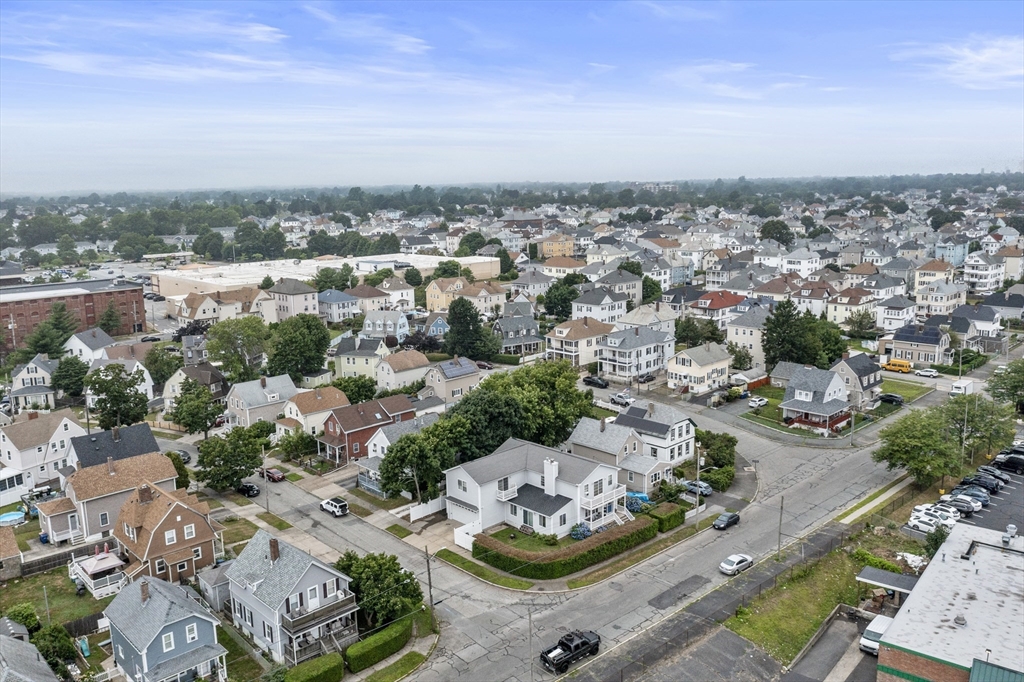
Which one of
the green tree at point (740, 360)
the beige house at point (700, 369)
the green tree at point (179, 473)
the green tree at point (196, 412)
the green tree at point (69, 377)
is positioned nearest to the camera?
the green tree at point (179, 473)

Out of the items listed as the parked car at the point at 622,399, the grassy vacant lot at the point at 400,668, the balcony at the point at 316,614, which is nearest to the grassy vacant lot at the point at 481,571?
the grassy vacant lot at the point at 400,668

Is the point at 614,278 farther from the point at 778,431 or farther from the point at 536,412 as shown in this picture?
the point at 536,412

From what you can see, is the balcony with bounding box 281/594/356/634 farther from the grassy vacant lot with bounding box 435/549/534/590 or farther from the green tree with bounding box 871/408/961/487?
the green tree with bounding box 871/408/961/487

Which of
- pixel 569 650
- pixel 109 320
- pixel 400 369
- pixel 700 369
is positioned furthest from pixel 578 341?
pixel 109 320

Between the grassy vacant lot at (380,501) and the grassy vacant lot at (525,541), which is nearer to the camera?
the grassy vacant lot at (525,541)

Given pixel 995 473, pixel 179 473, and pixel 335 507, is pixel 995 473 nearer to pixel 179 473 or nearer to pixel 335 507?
pixel 335 507

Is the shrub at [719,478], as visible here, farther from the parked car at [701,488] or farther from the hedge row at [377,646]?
the hedge row at [377,646]

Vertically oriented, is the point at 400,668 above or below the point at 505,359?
below

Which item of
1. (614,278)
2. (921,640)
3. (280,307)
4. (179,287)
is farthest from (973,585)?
(179,287)
